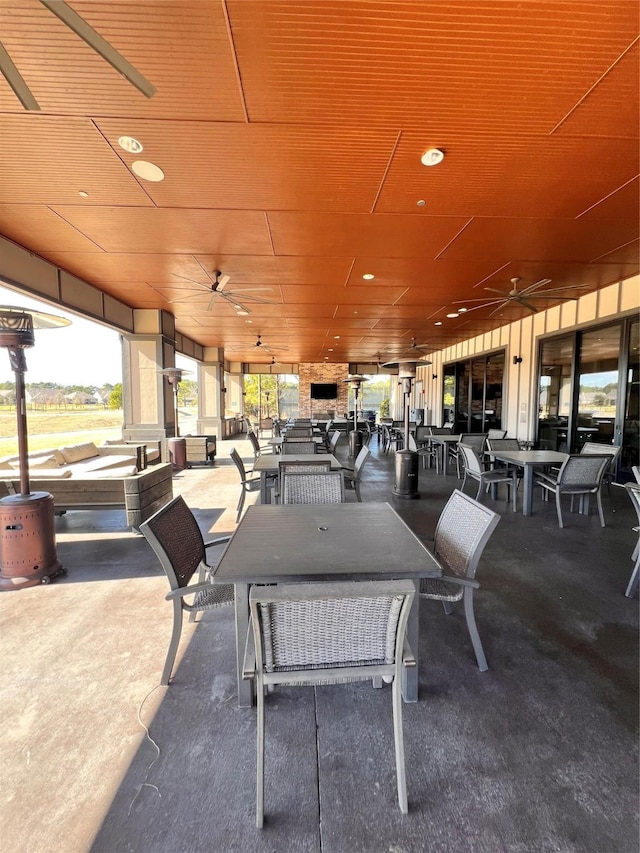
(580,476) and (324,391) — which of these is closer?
(580,476)

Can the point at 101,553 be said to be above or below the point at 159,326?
below

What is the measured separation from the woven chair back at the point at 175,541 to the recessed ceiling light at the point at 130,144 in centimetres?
245

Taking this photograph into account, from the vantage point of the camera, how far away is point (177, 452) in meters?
7.32

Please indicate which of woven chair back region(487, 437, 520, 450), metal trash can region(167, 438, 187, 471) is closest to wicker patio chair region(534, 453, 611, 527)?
woven chair back region(487, 437, 520, 450)

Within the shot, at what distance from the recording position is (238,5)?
165 cm

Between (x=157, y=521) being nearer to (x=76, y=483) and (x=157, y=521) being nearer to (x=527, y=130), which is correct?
(x=76, y=483)

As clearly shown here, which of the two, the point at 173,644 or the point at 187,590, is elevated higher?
the point at 187,590

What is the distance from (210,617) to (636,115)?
4136 mm

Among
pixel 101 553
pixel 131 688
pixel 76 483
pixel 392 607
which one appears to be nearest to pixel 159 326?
pixel 76 483

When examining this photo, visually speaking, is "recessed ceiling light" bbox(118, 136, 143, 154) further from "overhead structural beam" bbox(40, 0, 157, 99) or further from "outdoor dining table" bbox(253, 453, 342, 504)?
"outdoor dining table" bbox(253, 453, 342, 504)

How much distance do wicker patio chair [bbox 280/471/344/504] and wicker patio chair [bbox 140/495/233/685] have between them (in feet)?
2.70

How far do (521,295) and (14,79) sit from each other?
218 inches

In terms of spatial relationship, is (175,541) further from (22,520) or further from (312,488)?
(22,520)

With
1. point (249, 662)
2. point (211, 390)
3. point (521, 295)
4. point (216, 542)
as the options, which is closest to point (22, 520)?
point (216, 542)
